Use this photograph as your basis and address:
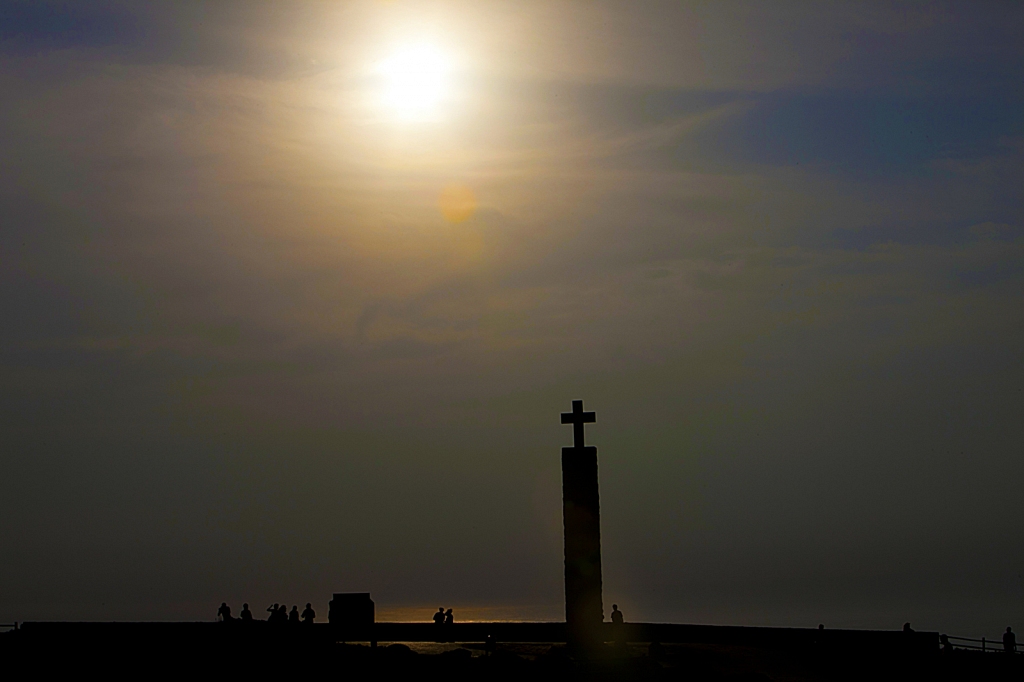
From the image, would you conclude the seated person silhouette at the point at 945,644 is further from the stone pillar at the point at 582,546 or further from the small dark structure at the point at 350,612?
the small dark structure at the point at 350,612

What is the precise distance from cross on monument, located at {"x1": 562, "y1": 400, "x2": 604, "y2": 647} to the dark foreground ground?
785mm

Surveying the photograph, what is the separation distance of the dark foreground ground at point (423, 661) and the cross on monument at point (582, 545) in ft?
2.58

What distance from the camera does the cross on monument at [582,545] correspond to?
28.4 meters

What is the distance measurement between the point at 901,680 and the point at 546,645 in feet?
27.3

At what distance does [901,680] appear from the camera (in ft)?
90.6

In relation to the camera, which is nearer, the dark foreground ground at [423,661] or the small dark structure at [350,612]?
the dark foreground ground at [423,661]

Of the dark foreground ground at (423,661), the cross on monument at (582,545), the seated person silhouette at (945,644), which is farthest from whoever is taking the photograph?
the seated person silhouette at (945,644)

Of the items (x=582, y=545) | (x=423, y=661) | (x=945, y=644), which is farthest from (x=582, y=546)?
(x=945, y=644)

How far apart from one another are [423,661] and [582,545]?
5.43m

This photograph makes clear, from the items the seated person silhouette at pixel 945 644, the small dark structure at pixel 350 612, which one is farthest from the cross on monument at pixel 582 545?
the seated person silhouette at pixel 945 644

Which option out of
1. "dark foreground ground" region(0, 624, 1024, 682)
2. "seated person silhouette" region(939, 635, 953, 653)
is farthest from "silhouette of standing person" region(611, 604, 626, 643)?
"seated person silhouette" region(939, 635, 953, 653)

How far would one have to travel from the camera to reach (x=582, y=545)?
2862 cm

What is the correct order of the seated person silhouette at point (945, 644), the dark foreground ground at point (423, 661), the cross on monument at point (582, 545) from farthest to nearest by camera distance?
the seated person silhouette at point (945, 644)
the cross on monument at point (582, 545)
the dark foreground ground at point (423, 661)

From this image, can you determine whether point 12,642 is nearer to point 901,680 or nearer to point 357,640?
point 357,640
